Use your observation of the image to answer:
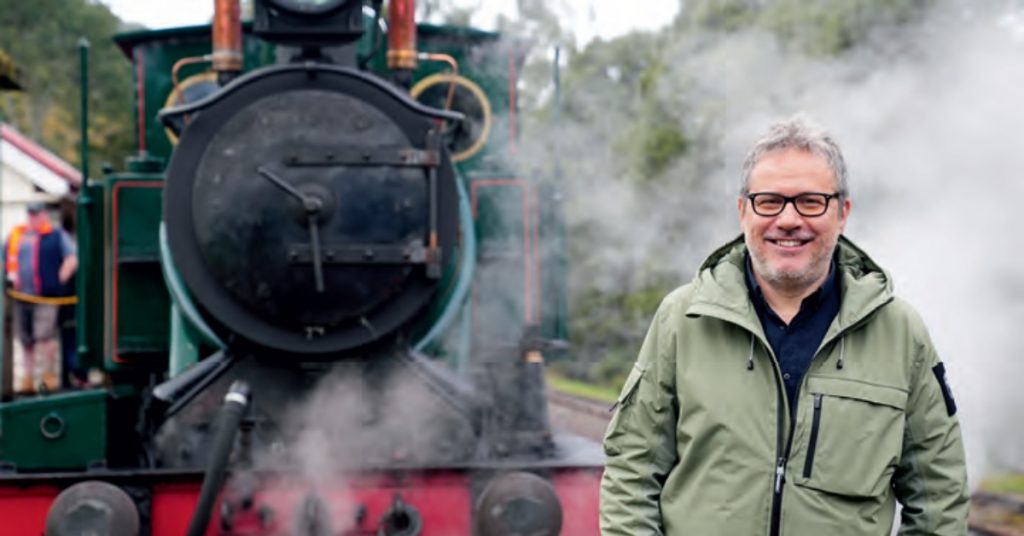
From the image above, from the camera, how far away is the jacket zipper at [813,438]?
2.06 metres

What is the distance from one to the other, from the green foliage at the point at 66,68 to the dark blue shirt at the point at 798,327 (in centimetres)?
2072

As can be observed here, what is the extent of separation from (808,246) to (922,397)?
0.96 feet

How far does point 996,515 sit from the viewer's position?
595 centimetres

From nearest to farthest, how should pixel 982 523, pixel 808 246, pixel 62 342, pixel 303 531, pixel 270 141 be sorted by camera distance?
pixel 808 246, pixel 303 531, pixel 270 141, pixel 982 523, pixel 62 342

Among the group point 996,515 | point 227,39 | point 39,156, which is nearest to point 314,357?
point 227,39

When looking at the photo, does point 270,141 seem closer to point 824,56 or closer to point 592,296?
point 824,56

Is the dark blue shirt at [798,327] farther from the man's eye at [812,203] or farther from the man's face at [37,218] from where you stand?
the man's face at [37,218]

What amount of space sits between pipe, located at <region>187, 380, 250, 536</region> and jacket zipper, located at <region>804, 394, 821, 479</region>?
2.06 m

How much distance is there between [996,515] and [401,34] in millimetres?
3381

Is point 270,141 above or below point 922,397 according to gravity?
above

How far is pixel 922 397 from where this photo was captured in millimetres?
2127

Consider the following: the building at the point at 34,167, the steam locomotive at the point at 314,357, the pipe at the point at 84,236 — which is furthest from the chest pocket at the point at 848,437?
the building at the point at 34,167

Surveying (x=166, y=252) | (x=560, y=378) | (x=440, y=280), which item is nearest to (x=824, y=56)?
(x=440, y=280)

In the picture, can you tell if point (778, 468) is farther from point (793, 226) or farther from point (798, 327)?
point (793, 226)
